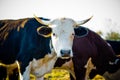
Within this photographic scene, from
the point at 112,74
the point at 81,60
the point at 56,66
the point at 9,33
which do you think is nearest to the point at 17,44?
the point at 9,33

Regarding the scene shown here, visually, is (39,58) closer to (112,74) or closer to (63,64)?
(63,64)

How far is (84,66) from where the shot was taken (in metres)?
8.34

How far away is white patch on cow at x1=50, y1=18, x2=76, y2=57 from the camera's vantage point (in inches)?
278

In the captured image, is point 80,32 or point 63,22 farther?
point 80,32

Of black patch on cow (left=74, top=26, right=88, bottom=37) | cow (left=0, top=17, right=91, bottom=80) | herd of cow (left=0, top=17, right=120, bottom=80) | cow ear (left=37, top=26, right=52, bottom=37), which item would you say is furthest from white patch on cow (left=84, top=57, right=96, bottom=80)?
cow ear (left=37, top=26, right=52, bottom=37)

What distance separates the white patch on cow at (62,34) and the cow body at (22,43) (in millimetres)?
372

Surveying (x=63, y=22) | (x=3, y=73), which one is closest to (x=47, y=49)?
(x=63, y=22)

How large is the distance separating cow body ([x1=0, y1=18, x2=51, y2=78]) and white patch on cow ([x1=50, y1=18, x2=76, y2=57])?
1.22 ft

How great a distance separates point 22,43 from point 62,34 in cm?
94

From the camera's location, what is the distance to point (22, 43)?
7.54 meters

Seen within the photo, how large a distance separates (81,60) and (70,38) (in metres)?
1.23

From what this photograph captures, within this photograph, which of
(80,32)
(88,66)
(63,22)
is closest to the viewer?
(63,22)

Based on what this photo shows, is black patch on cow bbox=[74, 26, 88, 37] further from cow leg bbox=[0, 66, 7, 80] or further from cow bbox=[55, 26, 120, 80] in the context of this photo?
cow leg bbox=[0, 66, 7, 80]

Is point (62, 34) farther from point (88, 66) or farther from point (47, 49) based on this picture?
point (88, 66)
